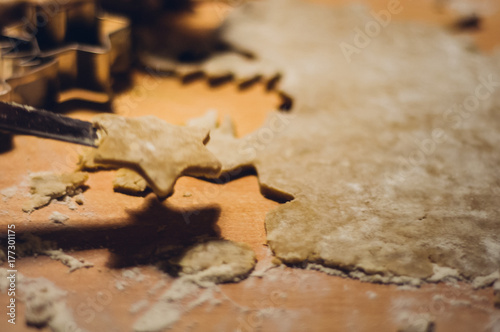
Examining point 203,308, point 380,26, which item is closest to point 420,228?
point 203,308

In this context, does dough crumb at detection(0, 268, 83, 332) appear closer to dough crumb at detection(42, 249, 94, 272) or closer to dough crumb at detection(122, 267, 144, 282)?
dough crumb at detection(42, 249, 94, 272)

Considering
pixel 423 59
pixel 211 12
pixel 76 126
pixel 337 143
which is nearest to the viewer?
pixel 76 126

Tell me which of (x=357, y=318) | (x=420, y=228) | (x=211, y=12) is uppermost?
(x=211, y=12)

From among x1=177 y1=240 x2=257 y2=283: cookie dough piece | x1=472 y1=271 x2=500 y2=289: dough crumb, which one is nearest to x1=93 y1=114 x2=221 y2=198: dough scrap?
x1=177 y1=240 x2=257 y2=283: cookie dough piece

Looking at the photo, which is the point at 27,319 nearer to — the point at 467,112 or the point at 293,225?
the point at 293,225

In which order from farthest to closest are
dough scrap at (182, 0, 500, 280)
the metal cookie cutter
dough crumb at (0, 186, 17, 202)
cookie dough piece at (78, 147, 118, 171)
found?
the metal cookie cutter, cookie dough piece at (78, 147, 118, 171), dough crumb at (0, 186, 17, 202), dough scrap at (182, 0, 500, 280)

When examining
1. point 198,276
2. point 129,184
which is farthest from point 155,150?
point 198,276

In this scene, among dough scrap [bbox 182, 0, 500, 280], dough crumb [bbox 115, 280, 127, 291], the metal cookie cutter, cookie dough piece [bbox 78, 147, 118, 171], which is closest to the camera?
dough crumb [bbox 115, 280, 127, 291]
